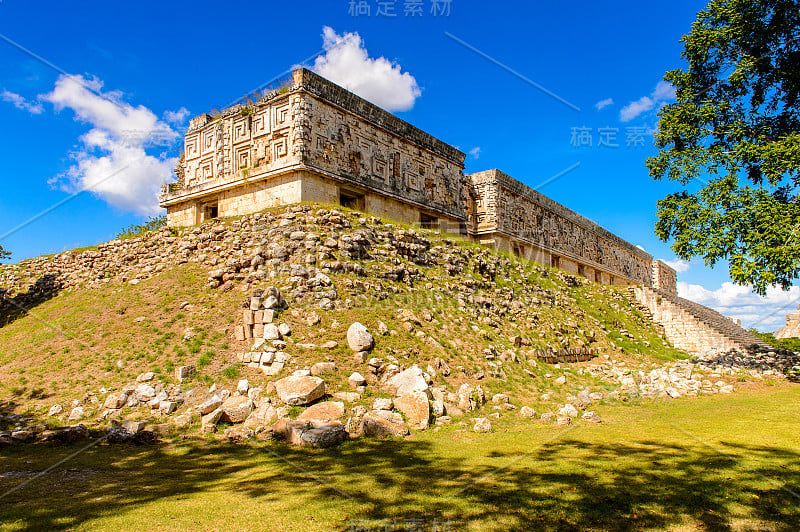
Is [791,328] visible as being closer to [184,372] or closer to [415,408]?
[415,408]

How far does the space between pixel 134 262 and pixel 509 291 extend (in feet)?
43.4

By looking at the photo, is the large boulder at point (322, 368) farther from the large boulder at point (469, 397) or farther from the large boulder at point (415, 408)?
the large boulder at point (469, 397)

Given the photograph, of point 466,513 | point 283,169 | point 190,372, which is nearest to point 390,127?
point 283,169

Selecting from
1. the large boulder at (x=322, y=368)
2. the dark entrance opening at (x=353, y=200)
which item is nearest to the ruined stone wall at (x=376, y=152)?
the dark entrance opening at (x=353, y=200)

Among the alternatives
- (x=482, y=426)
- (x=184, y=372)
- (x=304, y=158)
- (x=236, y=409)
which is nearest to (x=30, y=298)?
(x=304, y=158)

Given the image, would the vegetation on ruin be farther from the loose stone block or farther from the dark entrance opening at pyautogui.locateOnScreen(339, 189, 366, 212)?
the dark entrance opening at pyautogui.locateOnScreen(339, 189, 366, 212)

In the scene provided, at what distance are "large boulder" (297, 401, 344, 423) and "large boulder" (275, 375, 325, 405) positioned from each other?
216mm

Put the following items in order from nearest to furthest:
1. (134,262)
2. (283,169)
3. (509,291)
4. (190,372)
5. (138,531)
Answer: (138,531), (190,372), (283,169), (134,262), (509,291)

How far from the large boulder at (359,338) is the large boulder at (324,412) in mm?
1837

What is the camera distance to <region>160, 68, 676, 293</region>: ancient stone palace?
1512 centimetres

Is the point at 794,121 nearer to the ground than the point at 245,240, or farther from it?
farther from it

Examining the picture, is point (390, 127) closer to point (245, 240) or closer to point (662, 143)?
point (245, 240)

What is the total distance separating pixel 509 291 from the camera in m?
16.9

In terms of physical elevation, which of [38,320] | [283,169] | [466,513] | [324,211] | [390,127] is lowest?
[466,513]
